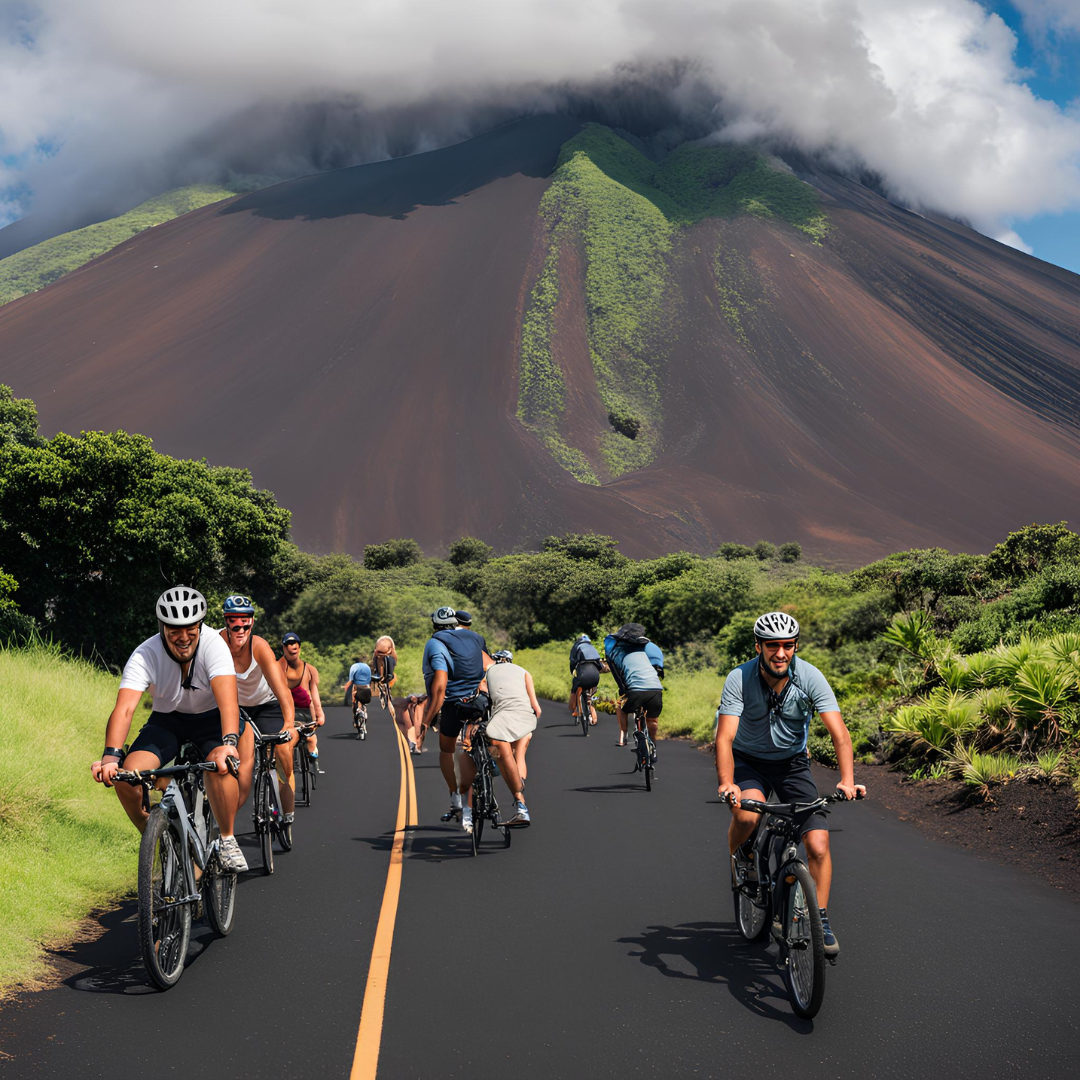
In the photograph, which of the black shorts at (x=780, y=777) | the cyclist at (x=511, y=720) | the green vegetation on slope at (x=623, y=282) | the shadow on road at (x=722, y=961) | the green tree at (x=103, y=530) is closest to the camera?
the shadow on road at (x=722, y=961)

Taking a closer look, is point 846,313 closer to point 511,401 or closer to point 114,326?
point 511,401

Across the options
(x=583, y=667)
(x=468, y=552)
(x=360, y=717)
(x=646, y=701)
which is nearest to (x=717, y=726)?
(x=646, y=701)

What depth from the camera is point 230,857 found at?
5.81 m

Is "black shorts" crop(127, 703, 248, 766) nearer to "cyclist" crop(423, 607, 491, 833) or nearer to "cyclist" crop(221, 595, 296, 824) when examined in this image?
"cyclist" crop(221, 595, 296, 824)

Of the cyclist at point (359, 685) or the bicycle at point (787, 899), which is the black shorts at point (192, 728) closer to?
the bicycle at point (787, 899)

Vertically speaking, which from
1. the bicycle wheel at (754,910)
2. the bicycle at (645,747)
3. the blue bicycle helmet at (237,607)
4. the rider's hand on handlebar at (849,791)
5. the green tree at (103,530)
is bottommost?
the bicycle wheel at (754,910)

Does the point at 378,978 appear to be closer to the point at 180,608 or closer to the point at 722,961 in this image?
the point at 722,961

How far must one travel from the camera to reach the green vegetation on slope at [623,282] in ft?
453

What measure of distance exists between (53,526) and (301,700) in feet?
64.4

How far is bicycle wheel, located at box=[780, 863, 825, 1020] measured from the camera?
15.6 feet

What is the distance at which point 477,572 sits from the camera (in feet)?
219

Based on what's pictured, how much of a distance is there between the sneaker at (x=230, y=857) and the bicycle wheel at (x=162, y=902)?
11.0 inches

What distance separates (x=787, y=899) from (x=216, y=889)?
346 centimetres

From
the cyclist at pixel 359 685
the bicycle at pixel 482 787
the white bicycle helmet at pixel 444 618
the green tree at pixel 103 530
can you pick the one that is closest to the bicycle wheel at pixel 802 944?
the bicycle at pixel 482 787
